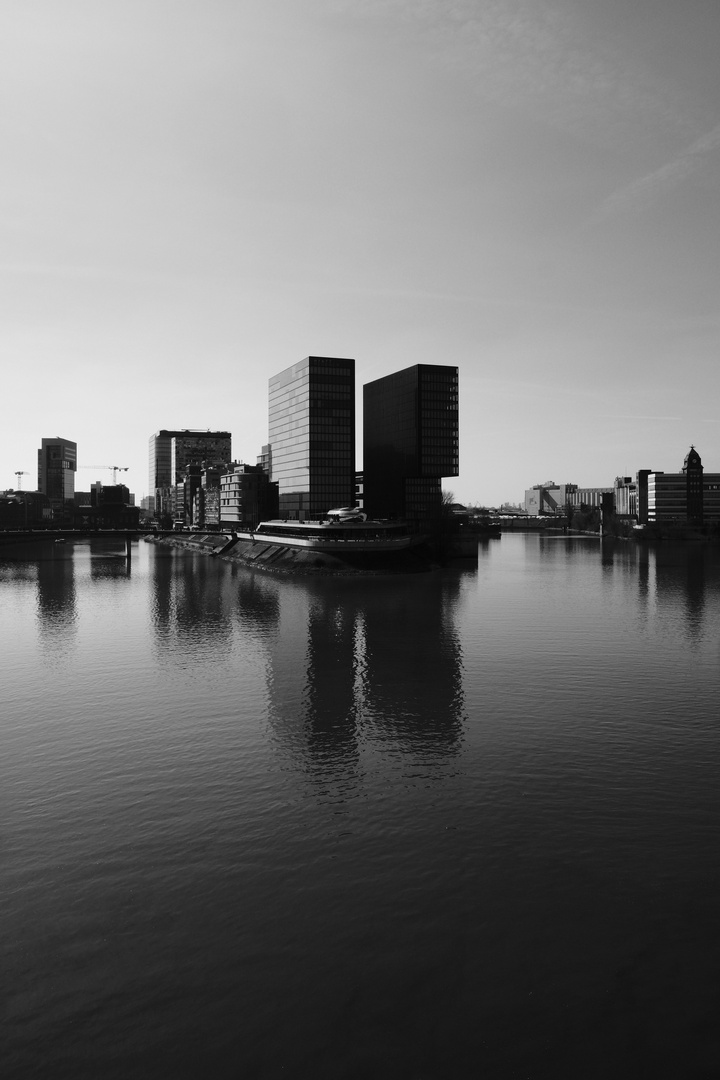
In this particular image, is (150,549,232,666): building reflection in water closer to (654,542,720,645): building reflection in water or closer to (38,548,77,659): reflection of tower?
(38,548,77,659): reflection of tower

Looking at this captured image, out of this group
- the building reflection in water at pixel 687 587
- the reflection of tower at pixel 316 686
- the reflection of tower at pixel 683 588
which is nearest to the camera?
the reflection of tower at pixel 316 686

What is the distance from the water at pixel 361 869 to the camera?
52.7 ft

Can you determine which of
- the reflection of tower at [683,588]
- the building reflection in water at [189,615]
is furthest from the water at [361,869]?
the reflection of tower at [683,588]

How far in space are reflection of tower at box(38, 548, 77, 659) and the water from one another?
12.7 m

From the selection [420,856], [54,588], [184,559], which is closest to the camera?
[420,856]

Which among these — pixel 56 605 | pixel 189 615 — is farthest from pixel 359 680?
pixel 56 605

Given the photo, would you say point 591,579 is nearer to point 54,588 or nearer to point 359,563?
point 359,563

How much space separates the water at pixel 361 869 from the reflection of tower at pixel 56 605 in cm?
1268

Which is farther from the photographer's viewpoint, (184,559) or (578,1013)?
(184,559)

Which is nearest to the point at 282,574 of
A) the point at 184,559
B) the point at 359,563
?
the point at 359,563

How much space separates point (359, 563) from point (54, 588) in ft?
178

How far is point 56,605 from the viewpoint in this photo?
307 ft

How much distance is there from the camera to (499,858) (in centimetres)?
2409

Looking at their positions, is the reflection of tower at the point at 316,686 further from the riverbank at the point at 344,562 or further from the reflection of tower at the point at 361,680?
the riverbank at the point at 344,562
